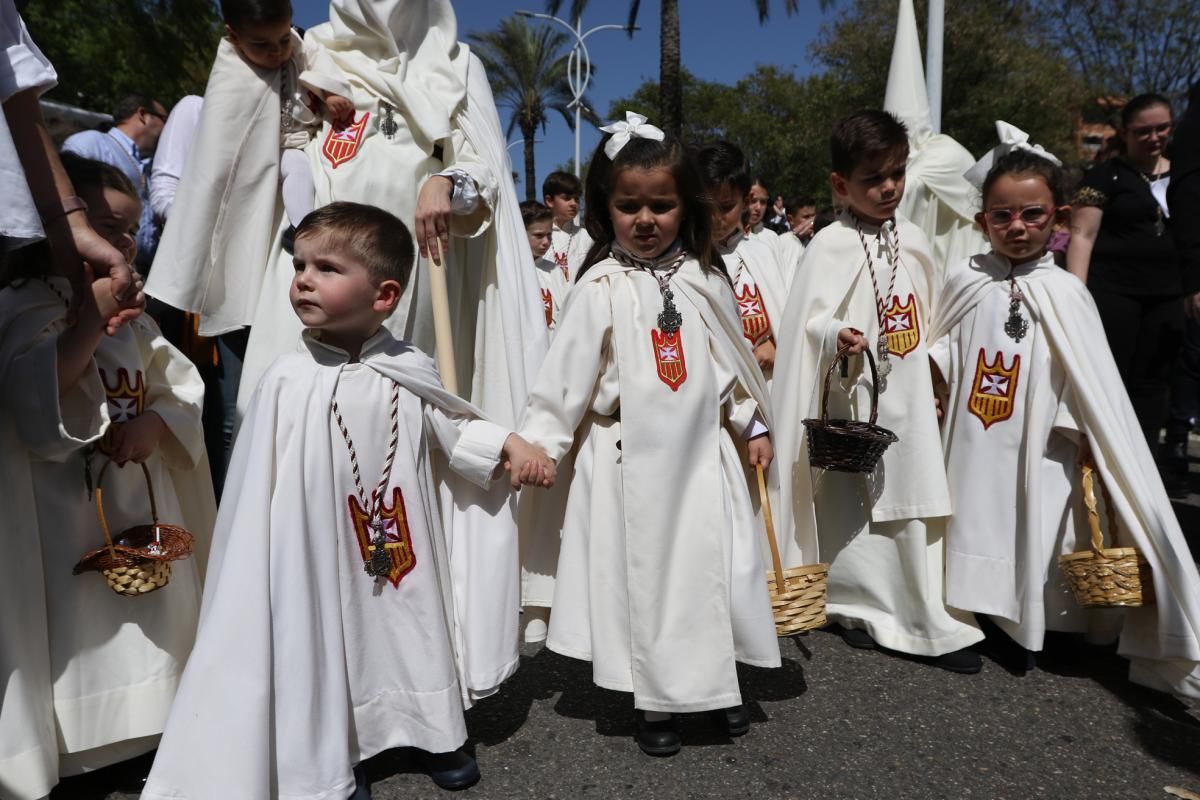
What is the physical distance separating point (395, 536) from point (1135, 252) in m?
4.40

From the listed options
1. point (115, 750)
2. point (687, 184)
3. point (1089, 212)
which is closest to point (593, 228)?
point (687, 184)

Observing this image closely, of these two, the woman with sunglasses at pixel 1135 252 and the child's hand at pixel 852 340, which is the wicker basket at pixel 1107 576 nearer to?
the child's hand at pixel 852 340

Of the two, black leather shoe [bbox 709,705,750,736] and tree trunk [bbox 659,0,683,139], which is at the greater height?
tree trunk [bbox 659,0,683,139]

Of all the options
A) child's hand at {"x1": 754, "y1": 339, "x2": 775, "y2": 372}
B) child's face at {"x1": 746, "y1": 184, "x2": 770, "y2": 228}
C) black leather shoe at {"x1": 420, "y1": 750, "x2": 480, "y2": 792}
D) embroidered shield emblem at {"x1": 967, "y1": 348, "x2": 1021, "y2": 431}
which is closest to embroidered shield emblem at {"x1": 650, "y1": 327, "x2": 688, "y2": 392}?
black leather shoe at {"x1": 420, "y1": 750, "x2": 480, "y2": 792}

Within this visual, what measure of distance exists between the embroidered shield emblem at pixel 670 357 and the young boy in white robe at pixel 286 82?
1.33 meters

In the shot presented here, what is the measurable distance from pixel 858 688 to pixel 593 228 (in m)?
1.93

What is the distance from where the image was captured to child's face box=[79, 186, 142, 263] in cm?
278

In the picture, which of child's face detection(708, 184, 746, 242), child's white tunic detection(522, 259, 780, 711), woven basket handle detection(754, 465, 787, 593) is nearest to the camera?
child's white tunic detection(522, 259, 780, 711)

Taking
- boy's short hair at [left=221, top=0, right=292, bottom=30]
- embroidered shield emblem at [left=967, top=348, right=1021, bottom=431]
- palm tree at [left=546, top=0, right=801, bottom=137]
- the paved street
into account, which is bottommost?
the paved street

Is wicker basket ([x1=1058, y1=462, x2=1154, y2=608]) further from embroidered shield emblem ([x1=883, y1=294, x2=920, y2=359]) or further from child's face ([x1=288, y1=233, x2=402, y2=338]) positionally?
child's face ([x1=288, y1=233, x2=402, y2=338])

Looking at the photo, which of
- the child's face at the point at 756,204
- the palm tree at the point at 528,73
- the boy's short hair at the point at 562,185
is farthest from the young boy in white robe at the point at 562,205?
the palm tree at the point at 528,73

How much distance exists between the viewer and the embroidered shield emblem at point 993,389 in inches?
144

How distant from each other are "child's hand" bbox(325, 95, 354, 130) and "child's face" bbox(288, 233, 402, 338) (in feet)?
3.10

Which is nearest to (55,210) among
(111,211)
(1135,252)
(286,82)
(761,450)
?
(111,211)
